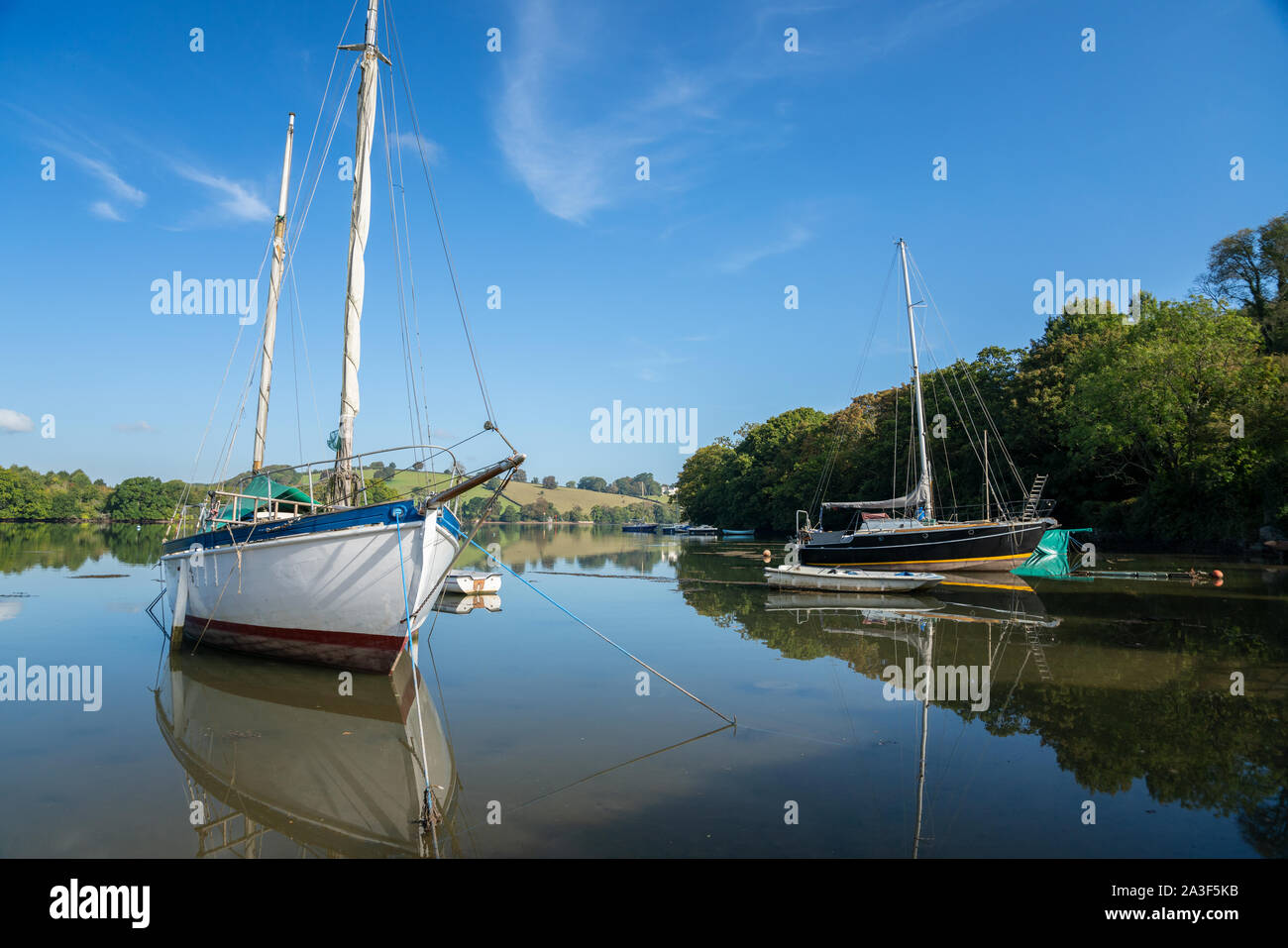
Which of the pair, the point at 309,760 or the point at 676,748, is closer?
the point at 309,760

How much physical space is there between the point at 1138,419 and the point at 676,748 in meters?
40.1

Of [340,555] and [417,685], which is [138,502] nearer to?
[340,555]

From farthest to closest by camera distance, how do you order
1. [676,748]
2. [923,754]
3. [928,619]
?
[928,619], [676,748], [923,754]

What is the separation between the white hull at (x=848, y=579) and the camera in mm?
22609

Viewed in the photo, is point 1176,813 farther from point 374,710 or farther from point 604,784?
point 374,710

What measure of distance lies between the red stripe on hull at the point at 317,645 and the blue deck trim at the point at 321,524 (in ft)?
5.36

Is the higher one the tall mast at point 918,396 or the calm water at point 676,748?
the tall mast at point 918,396

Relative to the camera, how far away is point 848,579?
2347 cm

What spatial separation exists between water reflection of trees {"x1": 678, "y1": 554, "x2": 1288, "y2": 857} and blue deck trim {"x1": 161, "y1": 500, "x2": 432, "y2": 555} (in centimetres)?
763

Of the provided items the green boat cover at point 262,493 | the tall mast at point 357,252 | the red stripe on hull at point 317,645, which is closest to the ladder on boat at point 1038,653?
the red stripe on hull at point 317,645

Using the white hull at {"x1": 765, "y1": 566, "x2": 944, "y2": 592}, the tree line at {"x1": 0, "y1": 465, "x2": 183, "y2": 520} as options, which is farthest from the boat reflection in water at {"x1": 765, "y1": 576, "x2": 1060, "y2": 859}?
the tree line at {"x1": 0, "y1": 465, "x2": 183, "y2": 520}

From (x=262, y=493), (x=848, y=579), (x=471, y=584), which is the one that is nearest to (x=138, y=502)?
(x=471, y=584)

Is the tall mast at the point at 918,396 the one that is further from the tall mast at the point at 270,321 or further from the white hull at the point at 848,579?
the tall mast at the point at 270,321

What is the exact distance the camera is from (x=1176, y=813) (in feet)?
21.3
